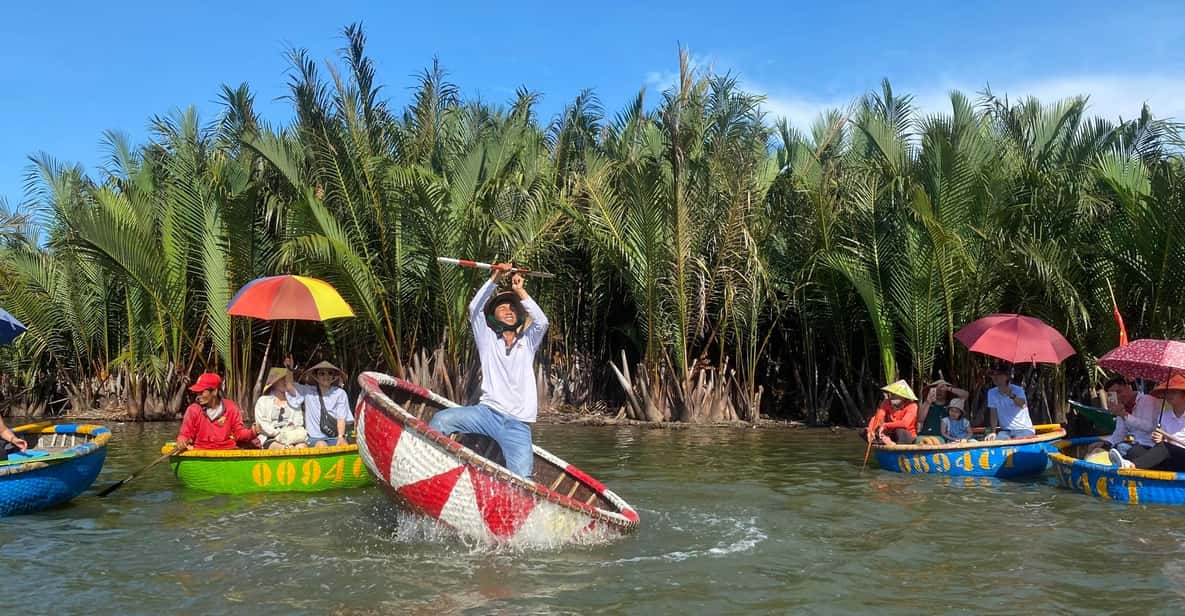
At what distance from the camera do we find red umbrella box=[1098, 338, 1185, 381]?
30.4 ft

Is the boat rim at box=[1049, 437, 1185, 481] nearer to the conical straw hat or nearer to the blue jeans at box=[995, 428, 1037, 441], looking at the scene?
the blue jeans at box=[995, 428, 1037, 441]

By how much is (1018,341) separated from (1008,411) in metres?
0.83

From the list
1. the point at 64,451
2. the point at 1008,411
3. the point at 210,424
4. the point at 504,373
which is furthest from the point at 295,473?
the point at 1008,411

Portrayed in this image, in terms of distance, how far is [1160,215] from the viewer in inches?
535

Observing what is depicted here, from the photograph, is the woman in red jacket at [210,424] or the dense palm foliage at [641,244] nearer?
the woman in red jacket at [210,424]

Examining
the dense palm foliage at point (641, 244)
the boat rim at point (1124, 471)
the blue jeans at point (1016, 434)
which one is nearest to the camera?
the boat rim at point (1124, 471)

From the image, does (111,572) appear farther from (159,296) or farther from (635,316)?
(635,316)

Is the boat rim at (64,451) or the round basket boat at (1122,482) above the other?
the boat rim at (64,451)

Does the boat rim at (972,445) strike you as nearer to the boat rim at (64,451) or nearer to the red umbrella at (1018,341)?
the red umbrella at (1018,341)

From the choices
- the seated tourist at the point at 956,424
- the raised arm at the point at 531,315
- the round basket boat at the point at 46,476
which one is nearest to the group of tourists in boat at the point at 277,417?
the round basket boat at the point at 46,476

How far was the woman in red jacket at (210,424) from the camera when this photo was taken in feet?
31.8

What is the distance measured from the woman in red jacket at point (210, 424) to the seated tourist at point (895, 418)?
699 centimetres

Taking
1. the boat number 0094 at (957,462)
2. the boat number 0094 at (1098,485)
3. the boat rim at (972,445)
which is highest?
the boat rim at (972,445)

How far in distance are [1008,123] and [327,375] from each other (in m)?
14.1
